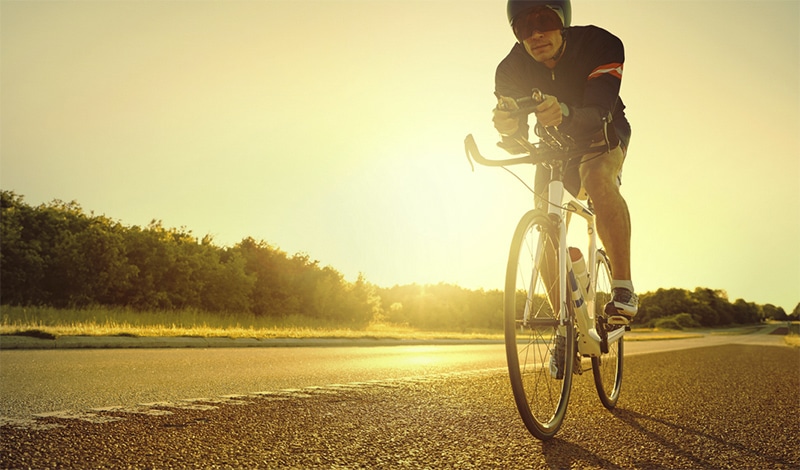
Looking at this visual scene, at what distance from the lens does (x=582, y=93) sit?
11.7ft

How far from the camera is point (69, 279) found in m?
33.4

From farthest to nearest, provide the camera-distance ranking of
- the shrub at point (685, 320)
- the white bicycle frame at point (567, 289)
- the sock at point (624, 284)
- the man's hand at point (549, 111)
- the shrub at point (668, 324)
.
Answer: the shrub at point (685, 320) → the shrub at point (668, 324) → the sock at point (624, 284) → the white bicycle frame at point (567, 289) → the man's hand at point (549, 111)

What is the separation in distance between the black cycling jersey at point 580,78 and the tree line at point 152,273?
66.9 ft

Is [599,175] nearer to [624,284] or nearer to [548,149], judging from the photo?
[548,149]

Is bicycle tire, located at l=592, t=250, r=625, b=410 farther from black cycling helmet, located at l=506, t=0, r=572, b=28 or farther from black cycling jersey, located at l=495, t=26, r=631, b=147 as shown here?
black cycling helmet, located at l=506, t=0, r=572, b=28

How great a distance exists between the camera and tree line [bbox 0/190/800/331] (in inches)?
1300

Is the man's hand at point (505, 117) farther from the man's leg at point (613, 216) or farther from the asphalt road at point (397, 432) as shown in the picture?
the asphalt road at point (397, 432)

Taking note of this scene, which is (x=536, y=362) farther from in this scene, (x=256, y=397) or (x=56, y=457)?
(x=56, y=457)

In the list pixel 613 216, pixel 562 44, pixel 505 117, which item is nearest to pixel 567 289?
pixel 613 216

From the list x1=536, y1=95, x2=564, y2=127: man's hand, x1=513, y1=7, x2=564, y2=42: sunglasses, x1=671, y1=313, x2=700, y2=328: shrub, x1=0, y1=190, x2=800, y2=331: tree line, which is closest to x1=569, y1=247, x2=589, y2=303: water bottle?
x1=536, y1=95, x2=564, y2=127: man's hand

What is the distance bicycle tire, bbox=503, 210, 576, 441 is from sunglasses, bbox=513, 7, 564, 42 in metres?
1.08

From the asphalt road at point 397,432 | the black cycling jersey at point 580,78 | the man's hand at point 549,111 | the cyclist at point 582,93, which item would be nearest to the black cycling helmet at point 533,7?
the cyclist at point 582,93

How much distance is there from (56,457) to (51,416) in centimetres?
86

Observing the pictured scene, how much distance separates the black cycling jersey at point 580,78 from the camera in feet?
10.2
